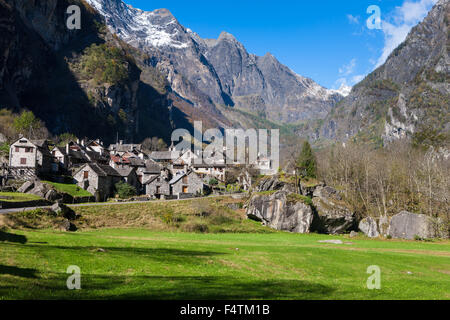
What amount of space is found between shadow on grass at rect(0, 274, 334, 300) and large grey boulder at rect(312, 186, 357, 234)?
52758 millimetres

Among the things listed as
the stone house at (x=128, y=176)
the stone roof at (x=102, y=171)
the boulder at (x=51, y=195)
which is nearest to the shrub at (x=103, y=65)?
the stone house at (x=128, y=176)

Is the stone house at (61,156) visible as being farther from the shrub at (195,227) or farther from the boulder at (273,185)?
the boulder at (273,185)

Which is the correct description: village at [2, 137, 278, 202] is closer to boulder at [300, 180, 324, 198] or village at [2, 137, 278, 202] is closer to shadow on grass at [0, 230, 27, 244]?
boulder at [300, 180, 324, 198]

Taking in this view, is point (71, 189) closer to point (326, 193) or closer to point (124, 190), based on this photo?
point (124, 190)

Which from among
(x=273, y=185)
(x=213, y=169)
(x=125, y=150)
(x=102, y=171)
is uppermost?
(x=125, y=150)

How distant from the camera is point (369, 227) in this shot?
67562 mm

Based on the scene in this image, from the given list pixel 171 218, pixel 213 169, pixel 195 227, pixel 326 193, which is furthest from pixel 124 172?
pixel 326 193

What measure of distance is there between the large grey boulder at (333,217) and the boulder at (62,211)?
4441 cm

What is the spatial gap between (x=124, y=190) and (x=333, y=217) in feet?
150

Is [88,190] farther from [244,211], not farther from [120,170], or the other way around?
[244,211]

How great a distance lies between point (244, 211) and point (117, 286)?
2337 inches

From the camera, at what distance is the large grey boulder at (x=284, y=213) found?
213ft

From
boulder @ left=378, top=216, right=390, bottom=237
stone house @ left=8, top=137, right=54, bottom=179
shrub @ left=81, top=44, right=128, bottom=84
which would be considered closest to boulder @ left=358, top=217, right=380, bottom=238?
boulder @ left=378, top=216, right=390, bottom=237
